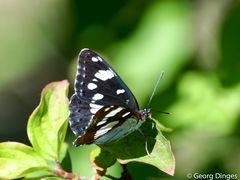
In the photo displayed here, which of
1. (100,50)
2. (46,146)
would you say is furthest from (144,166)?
(100,50)

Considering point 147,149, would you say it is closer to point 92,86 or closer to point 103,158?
point 103,158

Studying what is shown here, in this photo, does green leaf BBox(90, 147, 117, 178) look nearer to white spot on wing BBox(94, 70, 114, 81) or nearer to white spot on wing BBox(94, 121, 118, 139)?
white spot on wing BBox(94, 121, 118, 139)

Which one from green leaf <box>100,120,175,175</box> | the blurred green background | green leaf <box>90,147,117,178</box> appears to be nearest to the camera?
green leaf <box>100,120,175,175</box>

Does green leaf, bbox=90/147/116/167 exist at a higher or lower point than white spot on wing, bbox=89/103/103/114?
lower

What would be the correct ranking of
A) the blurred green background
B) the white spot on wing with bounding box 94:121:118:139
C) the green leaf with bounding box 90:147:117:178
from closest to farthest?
the green leaf with bounding box 90:147:117:178 → the white spot on wing with bounding box 94:121:118:139 → the blurred green background

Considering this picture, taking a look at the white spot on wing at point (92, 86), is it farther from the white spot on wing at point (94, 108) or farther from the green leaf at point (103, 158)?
the green leaf at point (103, 158)

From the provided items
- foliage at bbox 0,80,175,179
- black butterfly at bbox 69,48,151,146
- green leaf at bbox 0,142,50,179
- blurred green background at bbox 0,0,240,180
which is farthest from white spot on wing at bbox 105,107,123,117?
blurred green background at bbox 0,0,240,180

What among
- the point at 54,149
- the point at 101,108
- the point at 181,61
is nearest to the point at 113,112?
the point at 101,108
